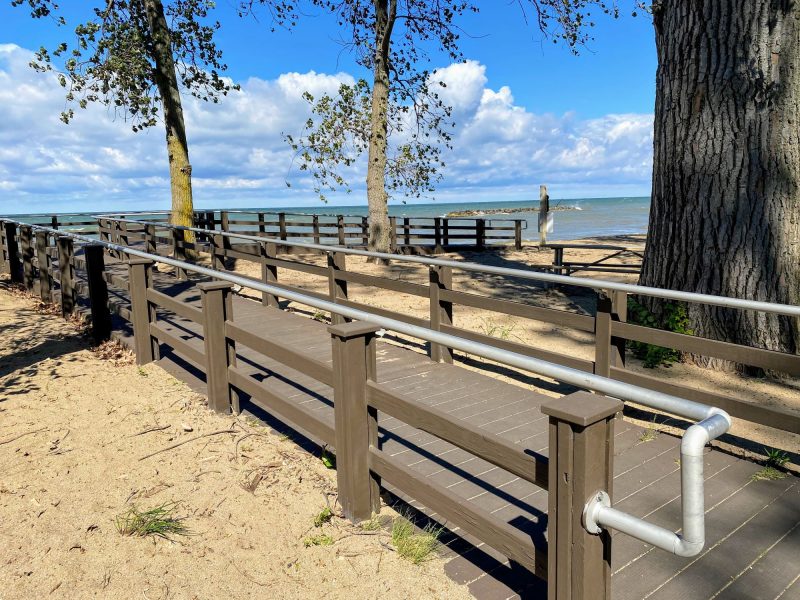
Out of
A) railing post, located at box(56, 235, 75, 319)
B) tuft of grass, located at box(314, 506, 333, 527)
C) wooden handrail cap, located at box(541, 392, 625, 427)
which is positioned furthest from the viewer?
railing post, located at box(56, 235, 75, 319)

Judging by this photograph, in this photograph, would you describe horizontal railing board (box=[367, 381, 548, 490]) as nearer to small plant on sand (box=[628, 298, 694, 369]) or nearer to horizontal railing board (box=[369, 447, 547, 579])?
horizontal railing board (box=[369, 447, 547, 579])

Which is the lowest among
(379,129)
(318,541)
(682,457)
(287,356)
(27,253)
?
(318,541)

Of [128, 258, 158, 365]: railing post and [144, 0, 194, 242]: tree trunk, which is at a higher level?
[144, 0, 194, 242]: tree trunk

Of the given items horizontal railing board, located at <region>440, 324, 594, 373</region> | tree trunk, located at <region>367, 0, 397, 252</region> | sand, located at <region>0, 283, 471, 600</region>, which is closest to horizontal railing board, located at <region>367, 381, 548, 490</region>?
sand, located at <region>0, 283, 471, 600</region>

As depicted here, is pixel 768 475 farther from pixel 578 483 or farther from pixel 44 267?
pixel 44 267

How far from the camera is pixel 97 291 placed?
22.8 ft

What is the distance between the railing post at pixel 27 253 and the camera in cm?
1005

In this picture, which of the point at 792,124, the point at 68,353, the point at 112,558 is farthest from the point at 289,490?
the point at 792,124

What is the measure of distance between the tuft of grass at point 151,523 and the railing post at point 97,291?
13.5 feet

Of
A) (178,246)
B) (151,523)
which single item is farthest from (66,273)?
(151,523)

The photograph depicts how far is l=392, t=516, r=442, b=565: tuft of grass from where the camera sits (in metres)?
2.98

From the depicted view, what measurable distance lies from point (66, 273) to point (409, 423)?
6965 mm

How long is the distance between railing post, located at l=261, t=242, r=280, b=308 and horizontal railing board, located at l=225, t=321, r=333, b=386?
12.7 feet

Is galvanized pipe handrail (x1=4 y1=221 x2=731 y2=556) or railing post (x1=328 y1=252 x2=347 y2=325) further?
railing post (x1=328 y1=252 x2=347 y2=325)
